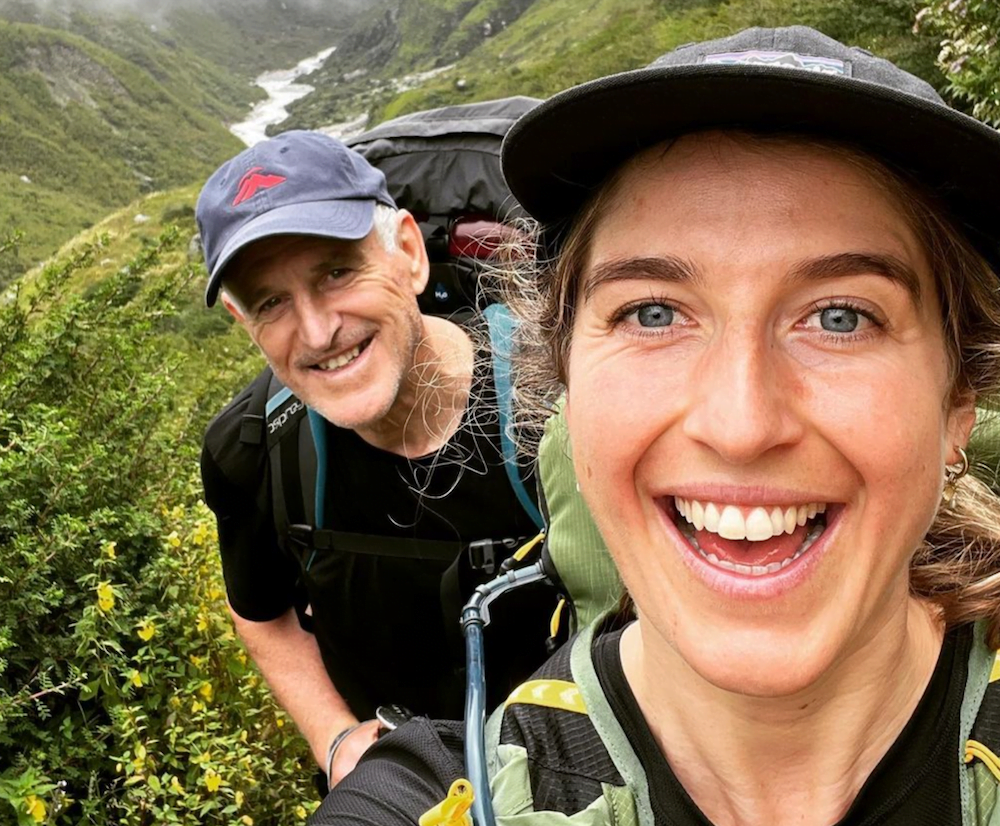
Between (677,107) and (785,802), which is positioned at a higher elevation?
(677,107)

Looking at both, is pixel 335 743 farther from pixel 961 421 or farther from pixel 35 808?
pixel 961 421

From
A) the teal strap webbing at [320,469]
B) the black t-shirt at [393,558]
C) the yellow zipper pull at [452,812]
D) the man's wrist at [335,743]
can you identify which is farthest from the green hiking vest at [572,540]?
the man's wrist at [335,743]

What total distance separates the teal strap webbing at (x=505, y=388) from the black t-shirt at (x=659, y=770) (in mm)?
852

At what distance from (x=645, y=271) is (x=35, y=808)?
257 cm

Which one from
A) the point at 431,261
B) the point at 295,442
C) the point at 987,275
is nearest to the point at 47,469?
the point at 295,442

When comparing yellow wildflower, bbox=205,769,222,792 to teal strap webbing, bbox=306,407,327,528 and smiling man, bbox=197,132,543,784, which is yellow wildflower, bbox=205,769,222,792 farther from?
teal strap webbing, bbox=306,407,327,528

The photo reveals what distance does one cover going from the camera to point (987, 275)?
1362 millimetres

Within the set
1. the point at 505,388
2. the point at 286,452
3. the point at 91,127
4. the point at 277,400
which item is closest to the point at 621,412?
the point at 505,388

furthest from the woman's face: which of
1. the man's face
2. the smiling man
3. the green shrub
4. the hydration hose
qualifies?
the green shrub

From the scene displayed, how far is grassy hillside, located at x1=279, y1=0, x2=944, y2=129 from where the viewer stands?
Answer: 15.9 m

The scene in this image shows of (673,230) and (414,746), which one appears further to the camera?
(414,746)

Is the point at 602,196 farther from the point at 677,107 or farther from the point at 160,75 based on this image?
the point at 160,75

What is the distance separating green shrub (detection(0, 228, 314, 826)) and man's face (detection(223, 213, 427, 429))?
3.77 feet

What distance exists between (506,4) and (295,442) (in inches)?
6081
